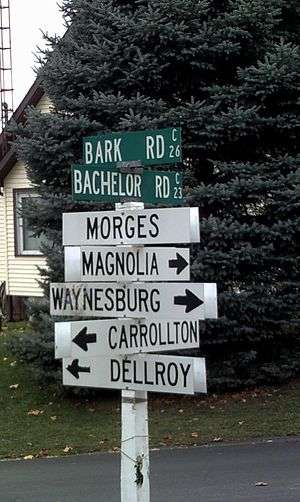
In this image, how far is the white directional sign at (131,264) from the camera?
5.26 metres

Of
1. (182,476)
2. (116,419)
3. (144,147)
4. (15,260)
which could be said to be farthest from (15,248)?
(144,147)

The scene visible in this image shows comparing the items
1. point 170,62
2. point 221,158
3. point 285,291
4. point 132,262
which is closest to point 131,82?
point 170,62

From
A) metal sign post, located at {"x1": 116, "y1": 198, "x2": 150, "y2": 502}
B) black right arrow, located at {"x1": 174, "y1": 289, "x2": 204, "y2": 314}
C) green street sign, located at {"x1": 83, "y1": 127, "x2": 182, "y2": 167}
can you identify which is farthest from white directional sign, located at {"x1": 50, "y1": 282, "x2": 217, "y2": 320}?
green street sign, located at {"x1": 83, "y1": 127, "x2": 182, "y2": 167}

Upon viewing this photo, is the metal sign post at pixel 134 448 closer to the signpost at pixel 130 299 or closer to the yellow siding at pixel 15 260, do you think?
the signpost at pixel 130 299

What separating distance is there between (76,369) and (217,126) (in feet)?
20.6

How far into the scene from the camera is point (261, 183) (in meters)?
10.6

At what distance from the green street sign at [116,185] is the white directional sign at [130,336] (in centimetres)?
81

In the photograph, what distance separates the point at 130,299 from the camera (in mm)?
5227

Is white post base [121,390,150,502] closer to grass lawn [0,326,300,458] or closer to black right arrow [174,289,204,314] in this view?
black right arrow [174,289,204,314]

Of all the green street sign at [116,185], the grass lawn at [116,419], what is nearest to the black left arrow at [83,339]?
the green street sign at [116,185]

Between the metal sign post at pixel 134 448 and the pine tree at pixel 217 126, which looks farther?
the pine tree at pixel 217 126

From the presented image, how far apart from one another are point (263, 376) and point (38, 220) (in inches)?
148

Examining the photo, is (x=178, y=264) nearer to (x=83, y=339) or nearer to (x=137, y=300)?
(x=137, y=300)

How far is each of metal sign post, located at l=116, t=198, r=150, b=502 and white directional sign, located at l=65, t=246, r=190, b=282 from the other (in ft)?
2.40
